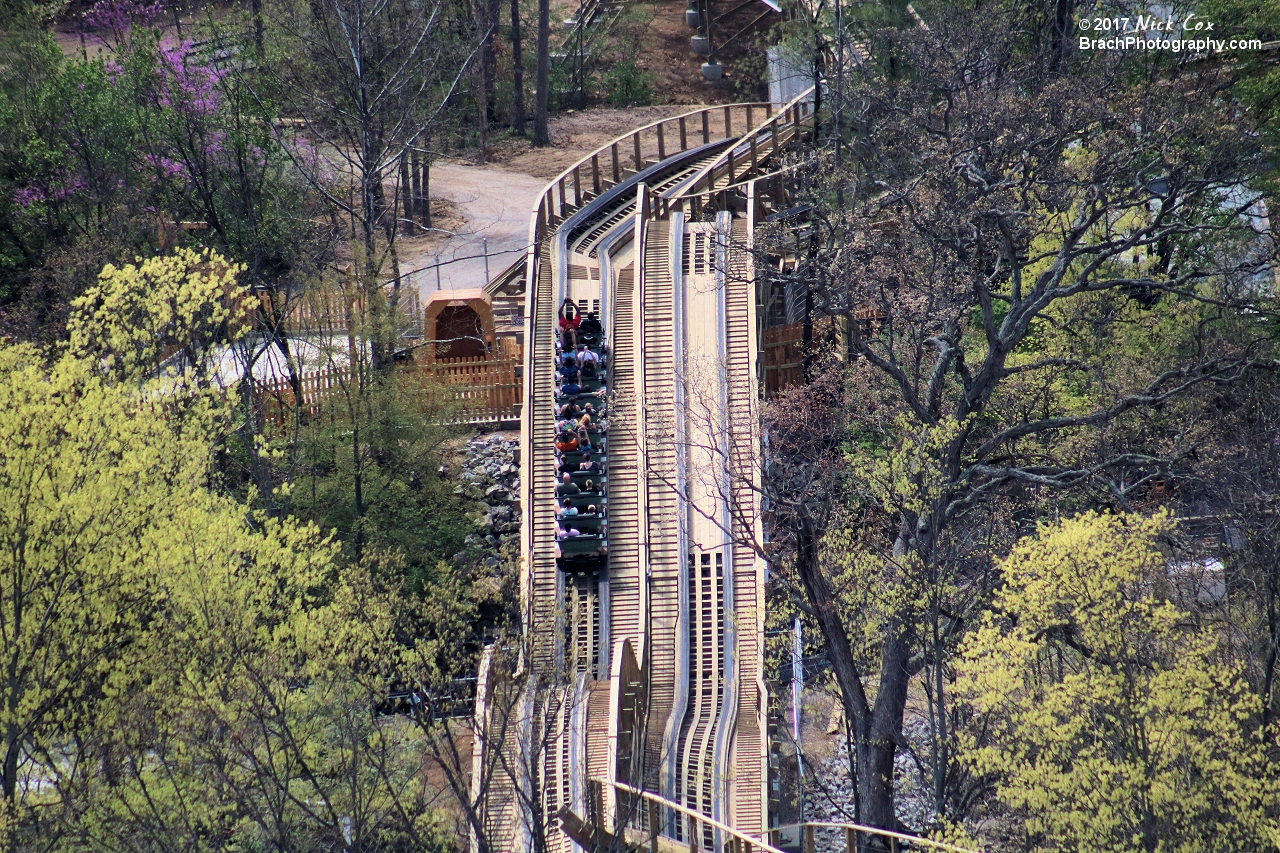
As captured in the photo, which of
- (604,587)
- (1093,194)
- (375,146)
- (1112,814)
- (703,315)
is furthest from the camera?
(375,146)

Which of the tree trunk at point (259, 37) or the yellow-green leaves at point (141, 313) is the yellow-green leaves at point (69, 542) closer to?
the yellow-green leaves at point (141, 313)

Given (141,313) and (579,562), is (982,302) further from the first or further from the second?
(141,313)

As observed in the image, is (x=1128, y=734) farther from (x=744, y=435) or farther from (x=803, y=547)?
(x=744, y=435)

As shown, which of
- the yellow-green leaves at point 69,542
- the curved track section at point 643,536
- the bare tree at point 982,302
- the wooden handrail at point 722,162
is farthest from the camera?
the wooden handrail at point 722,162

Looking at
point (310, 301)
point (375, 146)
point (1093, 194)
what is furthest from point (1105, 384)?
point (375, 146)

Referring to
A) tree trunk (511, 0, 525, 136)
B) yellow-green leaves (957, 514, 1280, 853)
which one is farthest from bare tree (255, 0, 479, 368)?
yellow-green leaves (957, 514, 1280, 853)

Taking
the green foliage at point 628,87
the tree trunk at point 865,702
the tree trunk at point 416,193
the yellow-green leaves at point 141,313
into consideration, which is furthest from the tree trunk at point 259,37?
the tree trunk at point 865,702

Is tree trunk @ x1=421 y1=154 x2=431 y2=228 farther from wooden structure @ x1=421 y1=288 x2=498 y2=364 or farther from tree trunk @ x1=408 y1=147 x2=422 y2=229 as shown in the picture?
wooden structure @ x1=421 y1=288 x2=498 y2=364
